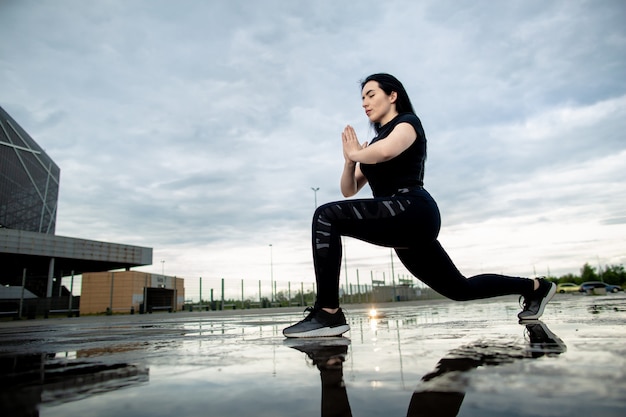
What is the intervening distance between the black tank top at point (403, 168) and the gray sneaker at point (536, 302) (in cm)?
165

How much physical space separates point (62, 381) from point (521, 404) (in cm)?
125

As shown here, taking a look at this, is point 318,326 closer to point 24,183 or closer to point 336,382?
point 336,382

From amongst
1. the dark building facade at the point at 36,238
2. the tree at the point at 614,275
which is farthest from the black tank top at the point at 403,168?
the tree at the point at 614,275

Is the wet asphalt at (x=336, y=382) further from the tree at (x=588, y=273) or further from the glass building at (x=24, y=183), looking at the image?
the tree at (x=588, y=273)

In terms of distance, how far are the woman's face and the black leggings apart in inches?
29.8

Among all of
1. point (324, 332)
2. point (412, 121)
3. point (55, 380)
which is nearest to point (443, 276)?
point (324, 332)

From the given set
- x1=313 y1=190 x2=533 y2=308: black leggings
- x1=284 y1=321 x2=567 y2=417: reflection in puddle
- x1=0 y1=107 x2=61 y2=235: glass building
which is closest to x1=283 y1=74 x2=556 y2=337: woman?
x1=313 y1=190 x2=533 y2=308: black leggings

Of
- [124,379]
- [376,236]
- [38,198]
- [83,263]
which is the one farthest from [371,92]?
Result: [38,198]

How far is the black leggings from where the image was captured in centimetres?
253

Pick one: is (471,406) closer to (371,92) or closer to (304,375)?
(304,375)

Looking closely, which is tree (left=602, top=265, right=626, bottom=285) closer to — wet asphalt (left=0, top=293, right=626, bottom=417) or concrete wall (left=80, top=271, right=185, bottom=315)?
concrete wall (left=80, top=271, right=185, bottom=315)

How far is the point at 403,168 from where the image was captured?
8.91 feet

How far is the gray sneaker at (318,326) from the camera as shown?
2.51 metres

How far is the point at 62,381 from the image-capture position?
4.06ft
